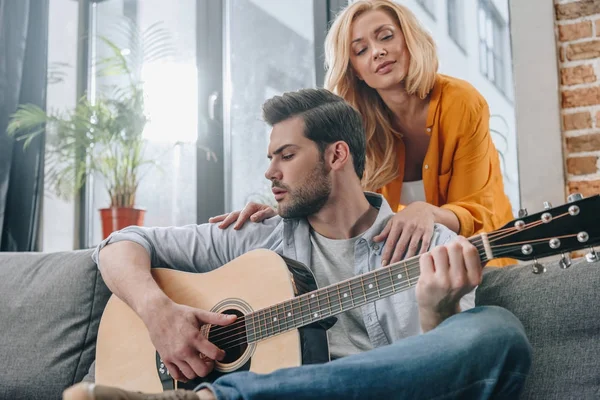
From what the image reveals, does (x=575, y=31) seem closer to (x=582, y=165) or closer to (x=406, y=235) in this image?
(x=582, y=165)

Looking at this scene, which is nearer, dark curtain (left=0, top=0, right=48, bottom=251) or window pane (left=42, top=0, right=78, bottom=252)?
dark curtain (left=0, top=0, right=48, bottom=251)

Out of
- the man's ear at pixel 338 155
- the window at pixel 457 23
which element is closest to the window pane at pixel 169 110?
the window at pixel 457 23

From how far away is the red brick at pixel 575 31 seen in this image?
2182mm

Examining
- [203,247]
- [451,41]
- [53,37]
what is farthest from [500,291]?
[53,37]

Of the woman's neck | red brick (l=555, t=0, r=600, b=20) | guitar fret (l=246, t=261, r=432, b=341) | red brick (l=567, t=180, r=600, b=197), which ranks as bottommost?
guitar fret (l=246, t=261, r=432, b=341)

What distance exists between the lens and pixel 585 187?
2.14m

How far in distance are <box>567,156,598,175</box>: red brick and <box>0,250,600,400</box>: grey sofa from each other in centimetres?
75

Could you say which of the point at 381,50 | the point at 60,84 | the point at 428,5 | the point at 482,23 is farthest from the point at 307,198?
the point at 60,84

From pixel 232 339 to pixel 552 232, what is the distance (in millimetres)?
719

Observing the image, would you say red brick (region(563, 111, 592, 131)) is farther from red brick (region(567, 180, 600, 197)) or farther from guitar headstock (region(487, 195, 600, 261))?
guitar headstock (region(487, 195, 600, 261))

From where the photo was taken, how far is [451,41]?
8.71ft

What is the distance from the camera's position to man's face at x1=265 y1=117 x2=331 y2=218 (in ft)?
5.70

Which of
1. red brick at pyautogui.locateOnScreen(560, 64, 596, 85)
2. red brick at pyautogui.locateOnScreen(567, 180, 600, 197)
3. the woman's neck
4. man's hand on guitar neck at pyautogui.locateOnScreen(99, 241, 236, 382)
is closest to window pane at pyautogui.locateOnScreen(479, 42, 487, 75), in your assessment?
red brick at pyautogui.locateOnScreen(560, 64, 596, 85)

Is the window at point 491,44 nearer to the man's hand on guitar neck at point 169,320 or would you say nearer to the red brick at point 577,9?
the red brick at point 577,9
